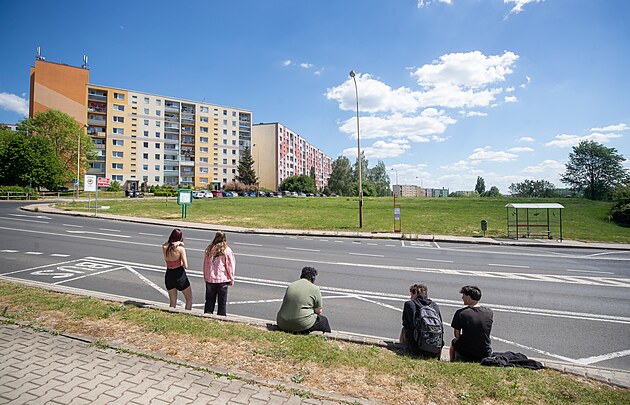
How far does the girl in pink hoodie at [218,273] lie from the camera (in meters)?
5.78

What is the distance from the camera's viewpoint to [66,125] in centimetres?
5466

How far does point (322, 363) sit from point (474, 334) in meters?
2.12

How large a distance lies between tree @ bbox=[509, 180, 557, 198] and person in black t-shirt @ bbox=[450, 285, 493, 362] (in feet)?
312

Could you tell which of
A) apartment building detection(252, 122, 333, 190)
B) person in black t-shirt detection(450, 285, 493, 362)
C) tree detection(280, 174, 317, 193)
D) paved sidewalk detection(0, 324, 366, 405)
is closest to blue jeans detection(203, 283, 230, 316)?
paved sidewalk detection(0, 324, 366, 405)

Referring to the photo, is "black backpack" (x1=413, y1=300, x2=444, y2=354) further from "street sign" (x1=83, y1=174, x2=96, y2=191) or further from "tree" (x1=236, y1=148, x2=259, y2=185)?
"tree" (x1=236, y1=148, x2=259, y2=185)

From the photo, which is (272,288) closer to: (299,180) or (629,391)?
(629,391)

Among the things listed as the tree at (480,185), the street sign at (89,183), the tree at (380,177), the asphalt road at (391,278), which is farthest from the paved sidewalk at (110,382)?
the tree at (480,185)

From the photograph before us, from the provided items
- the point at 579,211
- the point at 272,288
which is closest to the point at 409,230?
the point at 272,288

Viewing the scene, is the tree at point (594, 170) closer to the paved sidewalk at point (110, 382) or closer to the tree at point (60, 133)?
the paved sidewalk at point (110, 382)

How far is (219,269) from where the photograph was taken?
19.3 feet

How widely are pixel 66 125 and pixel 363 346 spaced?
6799 cm

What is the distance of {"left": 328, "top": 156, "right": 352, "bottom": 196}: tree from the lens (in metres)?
95.9

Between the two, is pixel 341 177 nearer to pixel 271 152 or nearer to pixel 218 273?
pixel 271 152

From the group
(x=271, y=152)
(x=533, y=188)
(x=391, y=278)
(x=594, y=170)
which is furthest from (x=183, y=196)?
(x=533, y=188)
